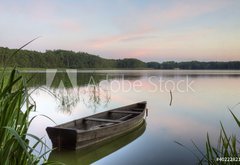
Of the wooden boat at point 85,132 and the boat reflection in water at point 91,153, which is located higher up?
the wooden boat at point 85,132

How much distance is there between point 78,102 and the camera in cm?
1102

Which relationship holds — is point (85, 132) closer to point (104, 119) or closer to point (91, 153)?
point (91, 153)

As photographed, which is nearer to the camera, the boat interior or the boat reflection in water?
the boat reflection in water

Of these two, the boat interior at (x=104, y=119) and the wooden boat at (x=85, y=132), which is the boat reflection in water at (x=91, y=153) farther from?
the boat interior at (x=104, y=119)

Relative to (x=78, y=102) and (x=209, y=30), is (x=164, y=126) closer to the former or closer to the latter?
(x=78, y=102)

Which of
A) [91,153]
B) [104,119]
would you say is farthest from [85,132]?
[104,119]

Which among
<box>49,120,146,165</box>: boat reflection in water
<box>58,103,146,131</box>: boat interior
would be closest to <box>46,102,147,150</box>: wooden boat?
<box>58,103,146,131</box>: boat interior

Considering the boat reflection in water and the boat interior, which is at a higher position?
the boat interior

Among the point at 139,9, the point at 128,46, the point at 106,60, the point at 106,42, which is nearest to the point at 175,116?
the point at 139,9

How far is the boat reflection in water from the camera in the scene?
476 centimetres

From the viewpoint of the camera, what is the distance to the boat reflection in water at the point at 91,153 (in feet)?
15.6

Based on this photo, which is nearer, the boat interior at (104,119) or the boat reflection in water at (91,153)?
the boat reflection in water at (91,153)

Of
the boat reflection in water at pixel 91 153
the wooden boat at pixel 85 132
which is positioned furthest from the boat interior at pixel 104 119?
the boat reflection in water at pixel 91 153

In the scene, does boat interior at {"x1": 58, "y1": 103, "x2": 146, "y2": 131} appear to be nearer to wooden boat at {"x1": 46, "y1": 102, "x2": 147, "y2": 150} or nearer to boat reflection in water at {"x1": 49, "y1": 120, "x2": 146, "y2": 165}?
wooden boat at {"x1": 46, "y1": 102, "x2": 147, "y2": 150}
